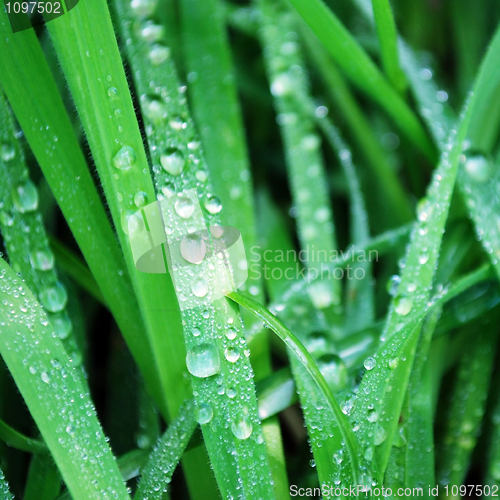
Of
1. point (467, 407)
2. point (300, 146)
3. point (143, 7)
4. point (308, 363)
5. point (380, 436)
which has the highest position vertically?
point (143, 7)

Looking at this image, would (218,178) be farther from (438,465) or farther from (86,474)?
(438,465)

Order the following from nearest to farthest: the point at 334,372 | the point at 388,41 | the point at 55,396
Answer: the point at 55,396, the point at 334,372, the point at 388,41

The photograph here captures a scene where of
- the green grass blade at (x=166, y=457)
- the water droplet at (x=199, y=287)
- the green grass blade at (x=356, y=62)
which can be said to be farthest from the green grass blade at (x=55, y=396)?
the green grass blade at (x=356, y=62)

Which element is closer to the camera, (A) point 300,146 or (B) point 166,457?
(B) point 166,457

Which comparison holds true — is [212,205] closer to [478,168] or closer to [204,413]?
[204,413]

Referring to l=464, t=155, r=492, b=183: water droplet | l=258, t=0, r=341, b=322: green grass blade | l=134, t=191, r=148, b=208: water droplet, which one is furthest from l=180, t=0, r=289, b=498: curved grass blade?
l=464, t=155, r=492, b=183: water droplet

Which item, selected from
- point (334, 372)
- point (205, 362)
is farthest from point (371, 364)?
point (205, 362)

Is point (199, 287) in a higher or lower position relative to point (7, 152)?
lower

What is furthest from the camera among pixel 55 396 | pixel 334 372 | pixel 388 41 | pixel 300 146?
pixel 300 146
